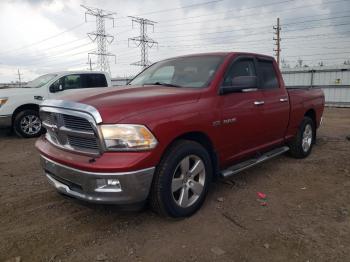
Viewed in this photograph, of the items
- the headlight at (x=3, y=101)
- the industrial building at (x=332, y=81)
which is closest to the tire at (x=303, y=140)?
the headlight at (x=3, y=101)

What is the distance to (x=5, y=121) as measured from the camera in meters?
8.09

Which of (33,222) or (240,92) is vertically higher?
(240,92)

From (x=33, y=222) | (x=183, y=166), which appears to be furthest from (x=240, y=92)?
(x=33, y=222)

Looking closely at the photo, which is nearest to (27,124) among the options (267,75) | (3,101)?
(3,101)

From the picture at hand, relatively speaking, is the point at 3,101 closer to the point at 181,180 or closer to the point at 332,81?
the point at 181,180

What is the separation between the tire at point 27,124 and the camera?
8.25m

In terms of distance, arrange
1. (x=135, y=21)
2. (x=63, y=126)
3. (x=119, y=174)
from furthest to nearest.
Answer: (x=135, y=21)
(x=63, y=126)
(x=119, y=174)

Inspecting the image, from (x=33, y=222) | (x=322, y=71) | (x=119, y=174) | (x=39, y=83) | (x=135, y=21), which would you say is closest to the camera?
(x=119, y=174)

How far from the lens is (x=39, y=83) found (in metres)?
9.12

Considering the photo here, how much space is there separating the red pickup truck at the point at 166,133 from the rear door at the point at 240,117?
0.01 metres

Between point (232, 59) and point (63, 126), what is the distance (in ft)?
7.53

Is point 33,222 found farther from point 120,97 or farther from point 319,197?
point 319,197

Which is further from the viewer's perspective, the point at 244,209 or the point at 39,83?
the point at 39,83

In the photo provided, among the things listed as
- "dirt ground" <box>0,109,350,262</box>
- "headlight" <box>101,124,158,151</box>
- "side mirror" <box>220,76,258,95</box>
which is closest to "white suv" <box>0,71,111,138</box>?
"dirt ground" <box>0,109,350,262</box>
